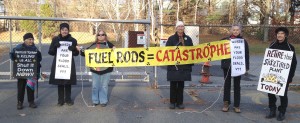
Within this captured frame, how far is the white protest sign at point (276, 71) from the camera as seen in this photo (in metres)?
6.25

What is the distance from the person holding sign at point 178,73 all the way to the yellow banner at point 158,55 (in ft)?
0.33

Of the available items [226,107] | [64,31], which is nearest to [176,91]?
[226,107]

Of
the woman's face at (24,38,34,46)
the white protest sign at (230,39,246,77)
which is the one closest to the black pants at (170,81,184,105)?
the white protest sign at (230,39,246,77)

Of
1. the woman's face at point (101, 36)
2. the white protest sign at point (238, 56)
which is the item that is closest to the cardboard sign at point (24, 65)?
the woman's face at point (101, 36)

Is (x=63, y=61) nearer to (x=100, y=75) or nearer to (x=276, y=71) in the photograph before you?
(x=100, y=75)

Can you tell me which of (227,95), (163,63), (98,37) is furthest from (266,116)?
(98,37)

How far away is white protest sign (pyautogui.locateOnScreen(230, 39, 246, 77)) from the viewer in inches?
261

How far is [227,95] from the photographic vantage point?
687 centimetres

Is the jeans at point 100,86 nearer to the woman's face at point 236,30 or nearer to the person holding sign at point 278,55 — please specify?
the woman's face at point 236,30

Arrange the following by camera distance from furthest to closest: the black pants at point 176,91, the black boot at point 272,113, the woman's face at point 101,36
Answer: the black pants at point 176,91 < the woman's face at point 101,36 < the black boot at point 272,113

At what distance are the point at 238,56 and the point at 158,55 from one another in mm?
1747

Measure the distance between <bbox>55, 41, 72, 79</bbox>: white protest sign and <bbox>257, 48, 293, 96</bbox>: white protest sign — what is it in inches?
163

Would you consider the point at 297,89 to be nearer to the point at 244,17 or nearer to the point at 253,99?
the point at 253,99

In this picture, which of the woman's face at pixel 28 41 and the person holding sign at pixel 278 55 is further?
the woman's face at pixel 28 41
